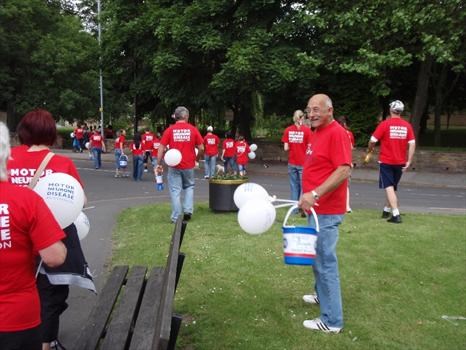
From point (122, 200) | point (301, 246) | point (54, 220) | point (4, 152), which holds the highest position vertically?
point (4, 152)

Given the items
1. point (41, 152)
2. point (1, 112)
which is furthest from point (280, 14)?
point (1, 112)

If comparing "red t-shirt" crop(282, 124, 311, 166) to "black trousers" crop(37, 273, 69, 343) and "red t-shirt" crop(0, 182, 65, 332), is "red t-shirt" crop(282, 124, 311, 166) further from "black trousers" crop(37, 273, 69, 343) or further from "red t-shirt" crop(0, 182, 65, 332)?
"red t-shirt" crop(0, 182, 65, 332)

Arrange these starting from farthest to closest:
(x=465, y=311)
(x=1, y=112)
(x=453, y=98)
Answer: (x=1, y=112)
(x=453, y=98)
(x=465, y=311)

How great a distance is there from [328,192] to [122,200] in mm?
10115

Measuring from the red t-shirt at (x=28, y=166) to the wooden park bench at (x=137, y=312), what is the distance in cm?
99

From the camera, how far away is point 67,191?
3.55 m

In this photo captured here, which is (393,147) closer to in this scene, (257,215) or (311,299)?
(311,299)

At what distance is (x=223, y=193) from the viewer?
1051 centimetres

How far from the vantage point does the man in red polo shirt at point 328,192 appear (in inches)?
174

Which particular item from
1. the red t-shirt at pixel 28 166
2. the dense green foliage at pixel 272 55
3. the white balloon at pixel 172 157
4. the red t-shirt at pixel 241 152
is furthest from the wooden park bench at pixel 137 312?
the red t-shirt at pixel 241 152

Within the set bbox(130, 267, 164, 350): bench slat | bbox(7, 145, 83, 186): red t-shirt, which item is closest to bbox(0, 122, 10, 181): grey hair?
bbox(7, 145, 83, 186): red t-shirt

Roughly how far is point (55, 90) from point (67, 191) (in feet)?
122

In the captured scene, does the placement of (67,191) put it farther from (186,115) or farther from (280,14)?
(280,14)

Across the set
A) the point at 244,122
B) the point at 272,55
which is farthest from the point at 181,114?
the point at 244,122
